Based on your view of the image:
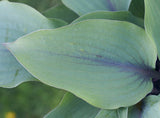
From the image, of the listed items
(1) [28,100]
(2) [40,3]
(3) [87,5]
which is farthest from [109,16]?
(1) [28,100]

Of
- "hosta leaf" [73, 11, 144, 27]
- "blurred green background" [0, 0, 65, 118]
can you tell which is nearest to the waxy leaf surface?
"hosta leaf" [73, 11, 144, 27]

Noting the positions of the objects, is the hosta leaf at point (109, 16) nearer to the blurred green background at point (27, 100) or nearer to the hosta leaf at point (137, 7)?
the hosta leaf at point (137, 7)

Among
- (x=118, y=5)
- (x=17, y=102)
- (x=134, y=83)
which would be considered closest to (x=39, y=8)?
(x=118, y=5)

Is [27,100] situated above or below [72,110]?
below

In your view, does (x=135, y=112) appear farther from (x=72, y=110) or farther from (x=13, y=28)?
(x=13, y=28)

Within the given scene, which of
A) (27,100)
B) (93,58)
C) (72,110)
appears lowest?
(27,100)

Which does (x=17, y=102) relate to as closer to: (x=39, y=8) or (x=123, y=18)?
(x=39, y=8)
